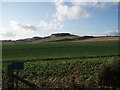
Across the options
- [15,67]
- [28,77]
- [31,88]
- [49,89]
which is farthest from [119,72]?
[28,77]

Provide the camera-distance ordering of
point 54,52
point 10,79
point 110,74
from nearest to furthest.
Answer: point 10,79, point 110,74, point 54,52

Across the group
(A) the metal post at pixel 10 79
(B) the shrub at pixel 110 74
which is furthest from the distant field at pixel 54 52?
(B) the shrub at pixel 110 74

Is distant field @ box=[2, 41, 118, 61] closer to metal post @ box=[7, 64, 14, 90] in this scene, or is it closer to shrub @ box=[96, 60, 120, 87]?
metal post @ box=[7, 64, 14, 90]

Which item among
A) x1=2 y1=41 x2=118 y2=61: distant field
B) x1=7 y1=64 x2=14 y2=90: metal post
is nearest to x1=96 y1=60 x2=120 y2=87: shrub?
x1=7 y1=64 x2=14 y2=90: metal post

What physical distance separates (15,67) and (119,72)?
4.00m

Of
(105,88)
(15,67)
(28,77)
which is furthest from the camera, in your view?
(28,77)

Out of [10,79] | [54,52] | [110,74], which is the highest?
[54,52]

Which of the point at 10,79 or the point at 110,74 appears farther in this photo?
the point at 110,74

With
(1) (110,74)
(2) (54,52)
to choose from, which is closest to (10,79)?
(1) (110,74)

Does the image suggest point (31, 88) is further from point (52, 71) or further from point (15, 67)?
point (52, 71)

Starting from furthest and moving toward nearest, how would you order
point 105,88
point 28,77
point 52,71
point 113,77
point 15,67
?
point 52,71
point 28,77
point 113,77
point 15,67
point 105,88

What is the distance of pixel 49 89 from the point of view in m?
7.57

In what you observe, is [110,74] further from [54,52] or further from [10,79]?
[54,52]

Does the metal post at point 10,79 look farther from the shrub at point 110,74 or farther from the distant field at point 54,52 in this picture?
the distant field at point 54,52
